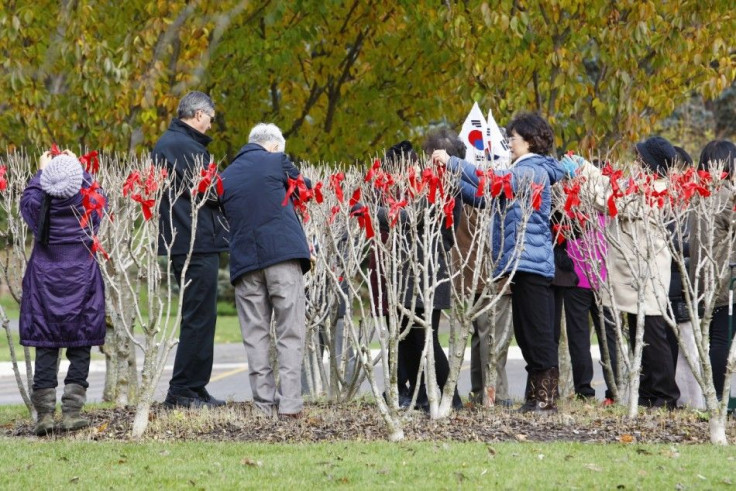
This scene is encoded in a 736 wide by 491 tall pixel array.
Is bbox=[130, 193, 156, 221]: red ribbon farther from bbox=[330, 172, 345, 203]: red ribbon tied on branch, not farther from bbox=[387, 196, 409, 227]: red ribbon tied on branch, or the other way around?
bbox=[387, 196, 409, 227]: red ribbon tied on branch

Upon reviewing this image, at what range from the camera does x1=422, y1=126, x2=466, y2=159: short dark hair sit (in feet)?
26.9

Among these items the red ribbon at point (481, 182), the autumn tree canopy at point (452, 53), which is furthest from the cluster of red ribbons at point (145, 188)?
the autumn tree canopy at point (452, 53)

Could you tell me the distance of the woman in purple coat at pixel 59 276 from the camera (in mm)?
7809

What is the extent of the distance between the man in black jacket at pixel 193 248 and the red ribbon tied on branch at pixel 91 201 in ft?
2.80

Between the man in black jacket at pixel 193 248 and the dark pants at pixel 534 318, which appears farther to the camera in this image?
the man in black jacket at pixel 193 248

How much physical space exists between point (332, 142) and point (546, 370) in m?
5.46

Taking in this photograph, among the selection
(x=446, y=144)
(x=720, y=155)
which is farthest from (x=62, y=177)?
(x=720, y=155)

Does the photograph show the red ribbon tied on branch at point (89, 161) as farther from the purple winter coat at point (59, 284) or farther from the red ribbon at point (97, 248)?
the red ribbon at point (97, 248)

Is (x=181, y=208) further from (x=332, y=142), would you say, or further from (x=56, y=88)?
(x=332, y=142)

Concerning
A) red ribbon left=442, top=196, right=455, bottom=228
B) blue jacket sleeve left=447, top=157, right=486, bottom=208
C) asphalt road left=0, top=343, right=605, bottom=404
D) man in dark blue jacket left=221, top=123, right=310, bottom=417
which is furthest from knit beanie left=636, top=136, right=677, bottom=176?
asphalt road left=0, top=343, right=605, bottom=404

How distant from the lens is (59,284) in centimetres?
782

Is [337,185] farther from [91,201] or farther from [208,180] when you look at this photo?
[91,201]

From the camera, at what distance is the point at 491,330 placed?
882 centimetres

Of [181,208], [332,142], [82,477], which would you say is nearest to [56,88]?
[332,142]
